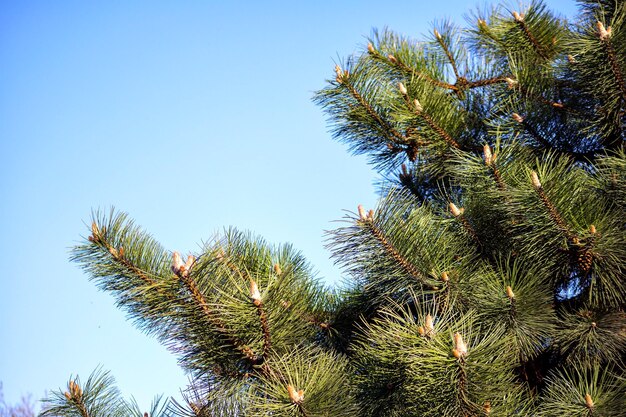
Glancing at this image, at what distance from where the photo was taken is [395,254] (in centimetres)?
289

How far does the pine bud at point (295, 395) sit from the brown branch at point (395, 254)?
791 mm

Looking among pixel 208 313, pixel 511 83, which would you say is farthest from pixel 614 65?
pixel 208 313

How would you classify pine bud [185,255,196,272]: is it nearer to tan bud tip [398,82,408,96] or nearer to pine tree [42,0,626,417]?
pine tree [42,0,626,417]

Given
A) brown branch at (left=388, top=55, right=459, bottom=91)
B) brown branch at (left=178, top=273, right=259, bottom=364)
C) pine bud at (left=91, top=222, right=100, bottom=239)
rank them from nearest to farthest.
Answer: brown branch at (left=178, top=273, right=259, bottom=364) → pine bud at (left=91, top=222, right=100, bottom=239) → brown branch at (left=388, top=55, right=459, bottom=91)

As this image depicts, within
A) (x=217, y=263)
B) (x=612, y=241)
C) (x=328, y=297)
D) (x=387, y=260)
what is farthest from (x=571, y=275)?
(x=217, y=263)

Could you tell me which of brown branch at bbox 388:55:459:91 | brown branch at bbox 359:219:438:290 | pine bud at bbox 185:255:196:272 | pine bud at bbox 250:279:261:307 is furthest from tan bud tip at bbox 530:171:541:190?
brown branch at bbox 388:55:459:91

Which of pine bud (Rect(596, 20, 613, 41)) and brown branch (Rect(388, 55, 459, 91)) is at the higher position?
brown branch (Rect(388, 55, 459, 91))

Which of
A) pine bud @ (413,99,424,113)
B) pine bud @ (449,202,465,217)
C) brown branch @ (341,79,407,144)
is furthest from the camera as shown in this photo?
brown branch @ (341,79,407,144)

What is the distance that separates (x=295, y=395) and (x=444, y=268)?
40.7 inches

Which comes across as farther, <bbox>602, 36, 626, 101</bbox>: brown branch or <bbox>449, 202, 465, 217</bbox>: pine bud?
<bbox>602, 36, 626, 101</bbox>: brown branch

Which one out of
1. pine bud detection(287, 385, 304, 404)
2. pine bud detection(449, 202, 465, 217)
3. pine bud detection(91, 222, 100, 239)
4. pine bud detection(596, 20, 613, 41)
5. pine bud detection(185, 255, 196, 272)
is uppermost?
pine bud detection(91, 222, 100, 239)

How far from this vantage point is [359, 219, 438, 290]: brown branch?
2799 mm

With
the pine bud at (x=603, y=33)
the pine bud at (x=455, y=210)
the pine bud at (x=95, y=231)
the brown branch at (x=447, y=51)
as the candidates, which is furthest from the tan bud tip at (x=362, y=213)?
the brown branch at (x=447, y=51)

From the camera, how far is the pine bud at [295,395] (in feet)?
7.28
